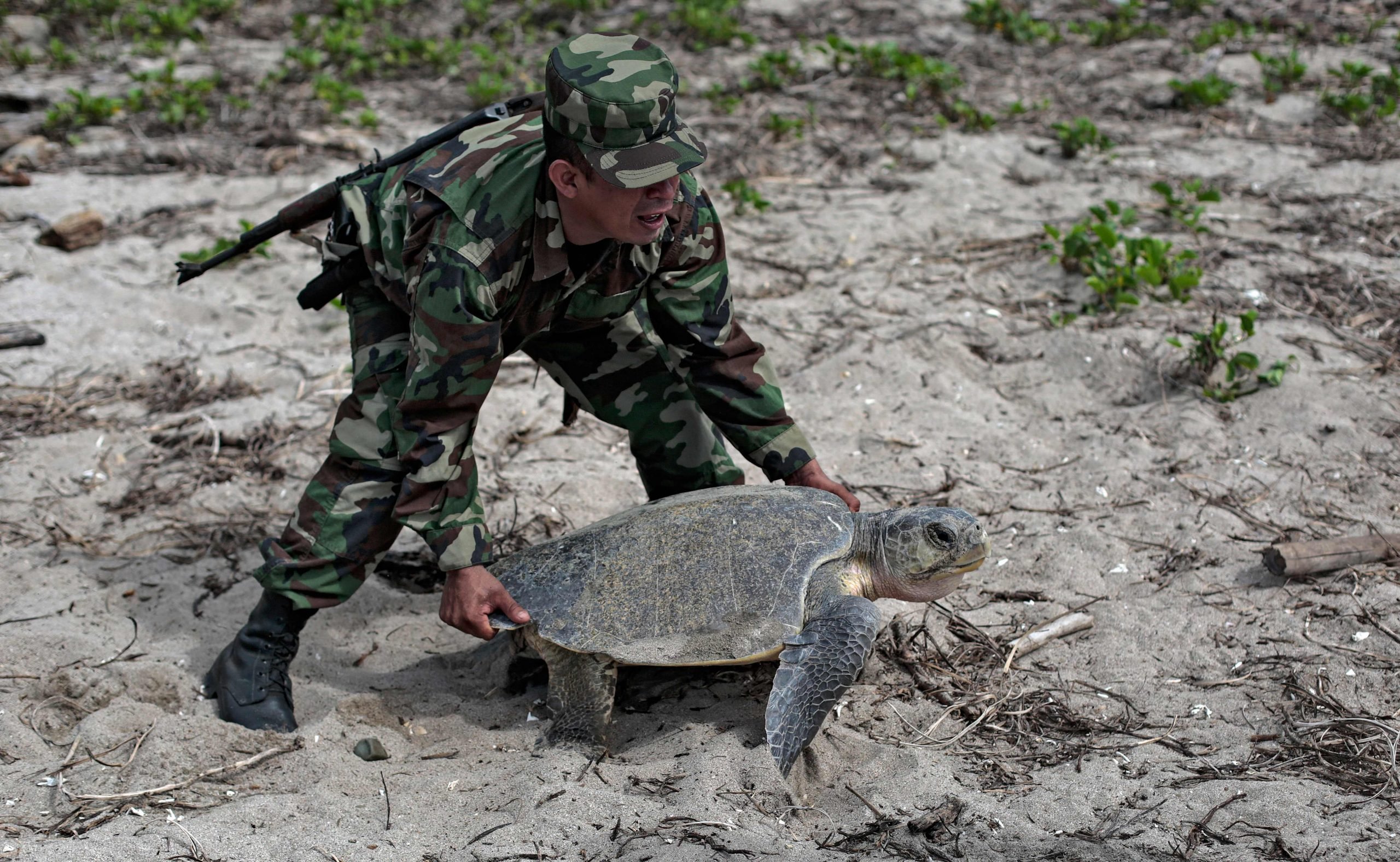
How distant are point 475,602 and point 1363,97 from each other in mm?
5854

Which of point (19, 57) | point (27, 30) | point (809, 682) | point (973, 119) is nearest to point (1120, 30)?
point (973, 119)

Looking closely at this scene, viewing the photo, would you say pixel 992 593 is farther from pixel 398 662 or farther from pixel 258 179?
pixel 258 179

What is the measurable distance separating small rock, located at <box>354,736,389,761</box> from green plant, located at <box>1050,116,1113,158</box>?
4761 mm

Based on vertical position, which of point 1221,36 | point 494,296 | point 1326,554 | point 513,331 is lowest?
point 1326,554

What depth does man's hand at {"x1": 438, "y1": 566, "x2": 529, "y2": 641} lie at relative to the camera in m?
2.70

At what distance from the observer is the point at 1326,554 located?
10.1ft

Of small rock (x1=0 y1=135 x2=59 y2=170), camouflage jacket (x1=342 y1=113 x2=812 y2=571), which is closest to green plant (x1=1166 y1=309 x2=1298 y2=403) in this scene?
camouflage jacket (x1=342 y1=113 x2=812 y2=571)

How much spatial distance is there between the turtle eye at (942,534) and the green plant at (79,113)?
20.2 ft

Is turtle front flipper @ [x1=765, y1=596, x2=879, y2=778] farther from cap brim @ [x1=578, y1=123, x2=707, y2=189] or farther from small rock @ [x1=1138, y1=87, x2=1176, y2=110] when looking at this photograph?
small rock @ [x1=1138, y1=87, x2=1176, y2=110]

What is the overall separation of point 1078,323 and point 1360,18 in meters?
4.50

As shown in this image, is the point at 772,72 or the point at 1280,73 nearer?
the point at 1280,73

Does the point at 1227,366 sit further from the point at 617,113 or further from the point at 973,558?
the point at 617,113

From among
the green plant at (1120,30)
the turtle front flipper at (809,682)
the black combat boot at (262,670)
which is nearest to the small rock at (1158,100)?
the green plant at (1120,30)

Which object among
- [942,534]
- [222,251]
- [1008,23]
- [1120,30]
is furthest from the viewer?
[1008,23]
